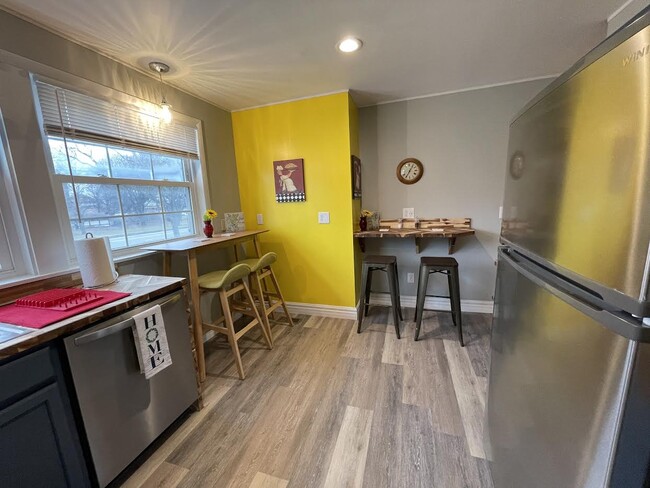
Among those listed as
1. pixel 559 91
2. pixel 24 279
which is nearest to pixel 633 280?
pixel 559 91

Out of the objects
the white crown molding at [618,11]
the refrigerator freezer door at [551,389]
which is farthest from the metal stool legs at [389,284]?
the white crown molding at [618,11]

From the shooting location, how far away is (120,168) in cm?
189

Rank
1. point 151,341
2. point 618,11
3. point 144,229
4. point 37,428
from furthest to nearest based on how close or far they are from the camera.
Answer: point 144,229
point 618,11
point 151,341
point 37,428

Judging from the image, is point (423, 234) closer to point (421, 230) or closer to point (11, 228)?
point (421, 230)

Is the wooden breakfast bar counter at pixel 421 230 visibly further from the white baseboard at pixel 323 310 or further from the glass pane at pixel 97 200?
the glass pane at pixel 97 200

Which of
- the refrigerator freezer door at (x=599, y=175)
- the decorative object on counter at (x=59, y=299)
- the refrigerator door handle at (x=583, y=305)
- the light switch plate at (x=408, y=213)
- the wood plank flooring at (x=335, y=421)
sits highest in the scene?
the refrigerator freezer door at (x=599, y=175)

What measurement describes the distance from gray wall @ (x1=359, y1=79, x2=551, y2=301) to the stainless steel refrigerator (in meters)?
1.96

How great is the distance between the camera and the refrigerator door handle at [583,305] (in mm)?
437

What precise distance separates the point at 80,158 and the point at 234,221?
1.26m

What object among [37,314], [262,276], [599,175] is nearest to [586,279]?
[599,175]

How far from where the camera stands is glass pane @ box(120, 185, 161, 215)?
1.92 metres

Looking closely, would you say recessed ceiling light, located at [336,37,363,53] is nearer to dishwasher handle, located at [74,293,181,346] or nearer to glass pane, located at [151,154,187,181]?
glass pane, located at [151,154,187,181]

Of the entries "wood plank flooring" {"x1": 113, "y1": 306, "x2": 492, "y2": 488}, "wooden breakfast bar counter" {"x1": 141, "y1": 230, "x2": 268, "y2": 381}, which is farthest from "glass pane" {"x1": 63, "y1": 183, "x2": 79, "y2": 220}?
"wood plank flooring" {"x1": 113, "y1": 306, "x2": 492, "y2": 488}

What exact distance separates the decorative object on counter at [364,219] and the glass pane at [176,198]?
1723mm
